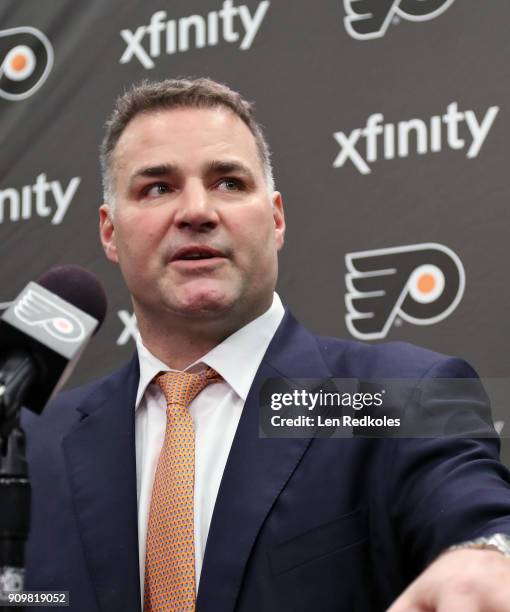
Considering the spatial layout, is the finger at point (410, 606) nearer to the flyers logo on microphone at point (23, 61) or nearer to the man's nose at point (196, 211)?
the man's nose at point (196, 211)

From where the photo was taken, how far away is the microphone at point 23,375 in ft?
2.52

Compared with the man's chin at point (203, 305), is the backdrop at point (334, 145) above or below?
above

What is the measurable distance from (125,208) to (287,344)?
33cm

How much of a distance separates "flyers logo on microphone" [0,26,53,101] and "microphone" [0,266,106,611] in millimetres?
1459

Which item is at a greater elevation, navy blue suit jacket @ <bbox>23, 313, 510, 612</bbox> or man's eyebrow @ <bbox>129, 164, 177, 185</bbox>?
man's eyebrow @ <bbox>129, 164, 177, 185</bbox>

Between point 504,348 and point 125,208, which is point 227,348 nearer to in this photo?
point 125,208

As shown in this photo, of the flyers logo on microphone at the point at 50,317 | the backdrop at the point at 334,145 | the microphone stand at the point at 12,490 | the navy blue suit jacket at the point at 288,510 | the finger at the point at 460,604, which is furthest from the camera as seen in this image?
the backdrop at the point at 334,145

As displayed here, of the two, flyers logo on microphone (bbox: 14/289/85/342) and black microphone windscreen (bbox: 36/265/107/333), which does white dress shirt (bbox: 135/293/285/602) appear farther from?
flyers logo on microphone (bbox: 14/289/85/342)

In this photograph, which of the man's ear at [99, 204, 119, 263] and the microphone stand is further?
the man's ear at [99, 204, 119, 263]

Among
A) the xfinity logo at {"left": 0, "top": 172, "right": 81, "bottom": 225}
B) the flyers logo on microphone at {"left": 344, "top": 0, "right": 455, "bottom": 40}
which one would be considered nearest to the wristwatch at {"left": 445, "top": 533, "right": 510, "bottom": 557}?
the flyers logo on microphone at {"left": 344, "top": 0, "right": 455, "bottom": 40}

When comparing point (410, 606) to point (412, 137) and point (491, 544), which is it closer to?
point (491, 544)

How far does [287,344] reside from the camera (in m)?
1.51

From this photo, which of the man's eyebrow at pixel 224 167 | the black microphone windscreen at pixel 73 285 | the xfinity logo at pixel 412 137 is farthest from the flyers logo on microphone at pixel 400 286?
the black microphone windscreen at pixel 73 285

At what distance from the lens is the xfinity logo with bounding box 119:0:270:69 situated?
207 cm
